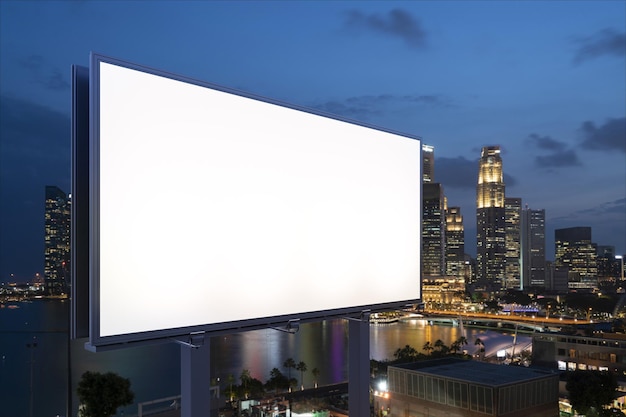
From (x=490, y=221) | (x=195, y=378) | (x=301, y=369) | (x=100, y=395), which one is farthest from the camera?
(x=490, y=221)

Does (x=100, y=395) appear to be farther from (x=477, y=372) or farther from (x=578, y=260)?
(x=578, y=260)

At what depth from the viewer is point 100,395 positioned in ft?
47.9

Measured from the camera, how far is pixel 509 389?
34.8 feet

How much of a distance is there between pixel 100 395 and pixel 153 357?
1984cm

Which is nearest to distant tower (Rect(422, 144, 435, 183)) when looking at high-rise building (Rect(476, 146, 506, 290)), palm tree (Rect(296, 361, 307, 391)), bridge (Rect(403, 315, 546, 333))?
high-rise building (Rect(476, 146, 506, 290))

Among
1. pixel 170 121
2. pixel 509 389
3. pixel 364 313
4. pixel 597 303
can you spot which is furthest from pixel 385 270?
pixel 597 303

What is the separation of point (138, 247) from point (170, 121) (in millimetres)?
673

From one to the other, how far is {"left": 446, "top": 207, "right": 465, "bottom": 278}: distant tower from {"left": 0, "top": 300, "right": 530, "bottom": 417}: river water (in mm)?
50856

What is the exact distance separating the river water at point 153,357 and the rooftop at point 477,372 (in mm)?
6465

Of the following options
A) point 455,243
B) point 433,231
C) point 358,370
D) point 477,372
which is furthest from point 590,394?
point 455,243

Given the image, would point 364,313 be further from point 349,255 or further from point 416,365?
point 416,365

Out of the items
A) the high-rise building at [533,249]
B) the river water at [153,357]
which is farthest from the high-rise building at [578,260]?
the river water at [153,357]

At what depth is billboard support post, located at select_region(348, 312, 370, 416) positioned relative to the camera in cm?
405

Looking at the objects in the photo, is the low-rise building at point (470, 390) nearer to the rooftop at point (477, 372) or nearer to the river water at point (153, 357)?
the rooftop at point (477, 372)
